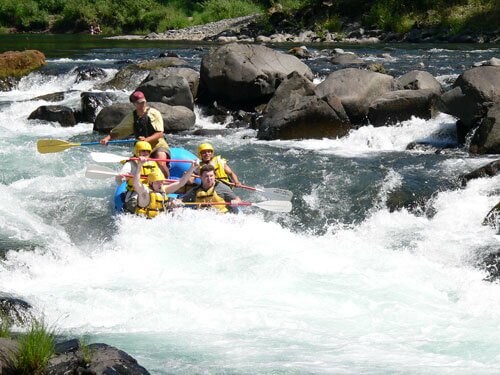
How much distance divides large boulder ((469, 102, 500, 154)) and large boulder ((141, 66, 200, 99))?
5625 mm

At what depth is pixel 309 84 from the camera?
12.8 m

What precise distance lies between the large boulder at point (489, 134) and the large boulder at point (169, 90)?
5.13 metres

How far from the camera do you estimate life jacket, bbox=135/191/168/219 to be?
8.03 meters

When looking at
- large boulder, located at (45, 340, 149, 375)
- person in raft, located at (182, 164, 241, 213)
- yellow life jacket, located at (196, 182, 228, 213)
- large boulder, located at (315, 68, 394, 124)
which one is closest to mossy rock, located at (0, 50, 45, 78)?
large boulder, located at (315, 68, 394, 124)

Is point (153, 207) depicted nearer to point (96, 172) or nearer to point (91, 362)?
point (96, 172)

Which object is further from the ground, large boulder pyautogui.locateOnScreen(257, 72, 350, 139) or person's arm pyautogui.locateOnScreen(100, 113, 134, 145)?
person's arm pyautogui.locateOnScreen(100, 113, 134, 145)

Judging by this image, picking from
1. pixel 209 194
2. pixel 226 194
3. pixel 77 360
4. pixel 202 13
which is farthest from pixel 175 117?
pixel 202 13

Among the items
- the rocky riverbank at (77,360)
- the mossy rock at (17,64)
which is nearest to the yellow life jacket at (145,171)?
the rocky riverbank at (77,360)

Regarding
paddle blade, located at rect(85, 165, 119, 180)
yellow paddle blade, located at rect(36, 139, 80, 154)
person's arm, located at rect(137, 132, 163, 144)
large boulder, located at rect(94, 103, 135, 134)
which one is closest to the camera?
paddle blade, located at rect(85, 165, 119, 180)

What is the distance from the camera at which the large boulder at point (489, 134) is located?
10.5 metres

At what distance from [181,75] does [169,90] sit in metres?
1.02

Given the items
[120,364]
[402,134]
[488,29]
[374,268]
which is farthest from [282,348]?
[488,29]

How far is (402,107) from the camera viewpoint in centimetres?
1227

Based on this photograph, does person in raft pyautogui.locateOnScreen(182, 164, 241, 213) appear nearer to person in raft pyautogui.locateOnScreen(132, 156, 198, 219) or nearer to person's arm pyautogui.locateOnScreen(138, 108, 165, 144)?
person in raft pyautogui.locateOnScreen(132, 156, 198, 219)
